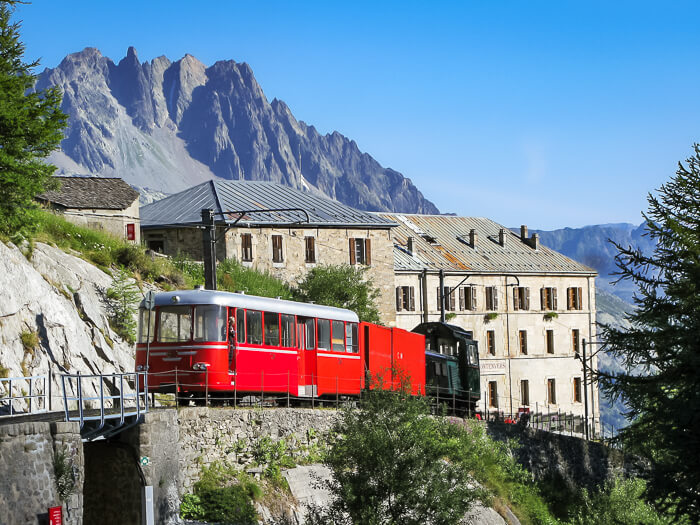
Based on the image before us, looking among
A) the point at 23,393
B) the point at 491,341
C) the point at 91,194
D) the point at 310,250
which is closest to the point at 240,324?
the point at 23,393

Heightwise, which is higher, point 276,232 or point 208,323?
point 276,232

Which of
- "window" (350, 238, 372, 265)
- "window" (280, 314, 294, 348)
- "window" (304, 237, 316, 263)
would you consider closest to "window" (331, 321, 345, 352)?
"window" (280, 314, 294, 348)

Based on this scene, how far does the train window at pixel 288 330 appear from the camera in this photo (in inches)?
1062

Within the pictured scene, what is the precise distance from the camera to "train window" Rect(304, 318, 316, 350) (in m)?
28.2

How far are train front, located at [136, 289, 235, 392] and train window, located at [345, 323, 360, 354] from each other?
6239 millimetres

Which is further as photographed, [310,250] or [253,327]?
[310,250]

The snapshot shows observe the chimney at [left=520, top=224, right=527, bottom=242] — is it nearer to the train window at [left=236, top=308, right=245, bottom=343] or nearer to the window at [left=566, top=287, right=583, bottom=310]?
the window at [left=566, top=287, right=583, bottom=310]

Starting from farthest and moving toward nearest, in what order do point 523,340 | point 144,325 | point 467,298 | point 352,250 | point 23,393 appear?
1. point 523,340
2. point 467,298
3. point 352,250
4. point 23,393
5. point 144,325

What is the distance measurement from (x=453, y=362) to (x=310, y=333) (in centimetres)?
1372

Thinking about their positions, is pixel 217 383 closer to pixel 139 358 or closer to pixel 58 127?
pixel 139 358

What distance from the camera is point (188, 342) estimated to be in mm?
24375

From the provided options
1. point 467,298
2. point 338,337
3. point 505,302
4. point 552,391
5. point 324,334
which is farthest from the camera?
point 552,391

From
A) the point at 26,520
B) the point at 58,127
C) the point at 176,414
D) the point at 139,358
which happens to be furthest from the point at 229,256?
the point at 26,520

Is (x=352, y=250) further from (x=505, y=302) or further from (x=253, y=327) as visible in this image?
(x=253, y=327)
